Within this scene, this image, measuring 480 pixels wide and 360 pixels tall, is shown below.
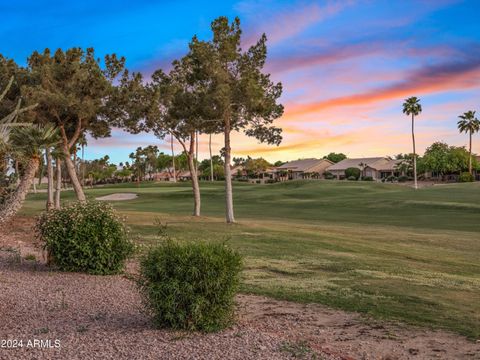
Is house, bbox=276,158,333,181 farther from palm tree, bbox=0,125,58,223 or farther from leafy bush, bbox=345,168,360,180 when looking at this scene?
palm tree, bbox=0,125,58,223

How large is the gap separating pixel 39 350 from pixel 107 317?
200 cm

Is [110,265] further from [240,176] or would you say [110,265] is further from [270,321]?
[240,176]

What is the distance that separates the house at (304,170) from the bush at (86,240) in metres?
122

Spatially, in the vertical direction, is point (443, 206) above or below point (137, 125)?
below

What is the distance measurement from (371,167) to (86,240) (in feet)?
386

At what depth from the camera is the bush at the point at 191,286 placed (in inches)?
298

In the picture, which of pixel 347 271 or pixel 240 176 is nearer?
pixel 347 271

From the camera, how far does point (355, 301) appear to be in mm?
10578

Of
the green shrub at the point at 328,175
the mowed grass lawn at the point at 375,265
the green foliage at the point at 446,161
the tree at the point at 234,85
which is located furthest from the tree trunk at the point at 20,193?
the green shrub at the point at 328,175

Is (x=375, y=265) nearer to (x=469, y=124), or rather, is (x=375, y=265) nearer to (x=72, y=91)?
(x=72, y=91)

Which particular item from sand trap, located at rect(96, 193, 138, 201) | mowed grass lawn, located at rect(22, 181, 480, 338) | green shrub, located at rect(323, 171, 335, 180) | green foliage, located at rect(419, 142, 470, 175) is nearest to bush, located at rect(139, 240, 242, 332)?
mowed grass lawn, located at rect(22, 181, 480, 338)

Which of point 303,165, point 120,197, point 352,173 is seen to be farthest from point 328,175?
point 120,197

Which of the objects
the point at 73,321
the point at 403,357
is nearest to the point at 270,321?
the point at 403,357

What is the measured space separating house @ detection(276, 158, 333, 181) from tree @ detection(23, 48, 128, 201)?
104476mm
